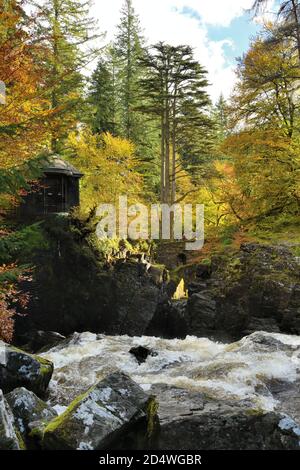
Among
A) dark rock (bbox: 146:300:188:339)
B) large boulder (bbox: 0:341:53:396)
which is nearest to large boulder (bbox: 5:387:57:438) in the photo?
large boulder (bbox: 0:341:53:396)

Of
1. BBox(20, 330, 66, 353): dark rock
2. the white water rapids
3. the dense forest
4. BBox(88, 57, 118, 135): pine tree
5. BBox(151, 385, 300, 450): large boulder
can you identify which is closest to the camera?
BBox(151, 385, 300, 450): large boulder

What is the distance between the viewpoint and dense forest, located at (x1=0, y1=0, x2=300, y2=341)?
10.4 m

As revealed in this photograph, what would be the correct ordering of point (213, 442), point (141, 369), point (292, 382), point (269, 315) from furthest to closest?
point (269, 315) < point (141, 369) < point (292, 382) < point (213, 442)

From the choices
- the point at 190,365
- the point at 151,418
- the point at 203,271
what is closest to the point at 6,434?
the point at 151,418

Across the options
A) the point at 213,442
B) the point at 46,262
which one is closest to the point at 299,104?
the point at 46,262

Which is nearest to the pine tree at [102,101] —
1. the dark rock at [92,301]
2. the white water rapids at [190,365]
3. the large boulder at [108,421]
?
the dark rock at [92,301]

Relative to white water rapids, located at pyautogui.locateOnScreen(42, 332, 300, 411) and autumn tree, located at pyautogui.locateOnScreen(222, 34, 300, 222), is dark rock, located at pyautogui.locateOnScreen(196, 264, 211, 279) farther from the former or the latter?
white water rapids, located at pyautogui.locateOnScreen(42, 332, 300, 411)

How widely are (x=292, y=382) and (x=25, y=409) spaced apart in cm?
610

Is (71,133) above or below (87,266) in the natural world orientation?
above

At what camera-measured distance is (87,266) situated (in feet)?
49.7

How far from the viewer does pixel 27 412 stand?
5.40 m

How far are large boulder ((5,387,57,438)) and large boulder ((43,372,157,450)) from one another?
1.91ft

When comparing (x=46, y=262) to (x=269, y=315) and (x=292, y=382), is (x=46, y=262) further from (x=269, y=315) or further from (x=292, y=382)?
(x=292, y=382)
